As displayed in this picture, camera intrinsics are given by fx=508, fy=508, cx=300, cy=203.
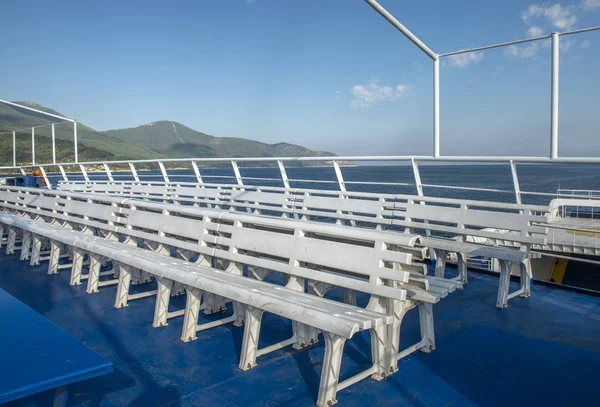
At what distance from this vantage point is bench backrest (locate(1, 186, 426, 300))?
9.13 feet

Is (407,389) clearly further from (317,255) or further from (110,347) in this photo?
(110,347)

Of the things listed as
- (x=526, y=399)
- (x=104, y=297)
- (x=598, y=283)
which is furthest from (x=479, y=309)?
(x=598, y=283)

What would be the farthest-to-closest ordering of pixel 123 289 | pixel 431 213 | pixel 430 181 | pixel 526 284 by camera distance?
pixel 430 181
pixel 431 213
pixel 526 284
pixel 123 289

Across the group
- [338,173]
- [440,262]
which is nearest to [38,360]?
[440,262]

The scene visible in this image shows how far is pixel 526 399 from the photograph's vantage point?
2658mm

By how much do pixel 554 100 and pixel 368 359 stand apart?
251 centimetres

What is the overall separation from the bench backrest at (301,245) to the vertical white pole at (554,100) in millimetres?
1810

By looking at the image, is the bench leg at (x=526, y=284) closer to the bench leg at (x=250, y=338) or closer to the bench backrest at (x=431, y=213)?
the bench backrest at (x=431, y=213)

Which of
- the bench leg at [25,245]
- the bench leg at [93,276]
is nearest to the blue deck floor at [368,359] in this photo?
the bench leg at [93,276]

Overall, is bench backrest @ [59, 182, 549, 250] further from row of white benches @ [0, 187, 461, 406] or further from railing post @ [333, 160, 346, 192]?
row of white benches @ [0, 187, 461, 406]

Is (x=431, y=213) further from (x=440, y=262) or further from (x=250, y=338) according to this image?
(x=250, y=338)

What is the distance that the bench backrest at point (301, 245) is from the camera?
278cm

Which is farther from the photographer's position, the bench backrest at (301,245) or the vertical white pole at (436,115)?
the vertical white pole at (436,115)

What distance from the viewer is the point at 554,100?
4.00 metres
